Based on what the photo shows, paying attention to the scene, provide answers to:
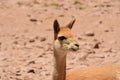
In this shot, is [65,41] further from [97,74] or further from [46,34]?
[46,34]

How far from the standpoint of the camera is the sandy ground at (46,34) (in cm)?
1090

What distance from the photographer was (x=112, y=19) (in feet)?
51.6

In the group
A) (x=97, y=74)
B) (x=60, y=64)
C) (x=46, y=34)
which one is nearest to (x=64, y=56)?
(x=60, y=64)

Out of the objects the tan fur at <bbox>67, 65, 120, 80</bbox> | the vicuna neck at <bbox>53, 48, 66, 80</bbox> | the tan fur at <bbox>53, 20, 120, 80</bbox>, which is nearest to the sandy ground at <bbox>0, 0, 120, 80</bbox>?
the tan fur at <bbox>67, 65, 120, 80</bbox>

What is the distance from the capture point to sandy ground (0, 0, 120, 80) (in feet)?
35.8

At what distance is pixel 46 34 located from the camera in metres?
13.8

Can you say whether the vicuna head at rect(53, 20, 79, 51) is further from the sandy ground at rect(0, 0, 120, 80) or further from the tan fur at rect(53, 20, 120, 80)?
the sandy ground at rect(0, 0, 120, 80)

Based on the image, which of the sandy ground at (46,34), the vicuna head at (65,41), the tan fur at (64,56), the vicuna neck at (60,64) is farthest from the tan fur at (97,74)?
the sandy ground at (46,34)

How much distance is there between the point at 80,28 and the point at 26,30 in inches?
60.9

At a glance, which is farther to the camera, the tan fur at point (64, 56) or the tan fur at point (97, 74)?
the tan fur at point (97, 74)

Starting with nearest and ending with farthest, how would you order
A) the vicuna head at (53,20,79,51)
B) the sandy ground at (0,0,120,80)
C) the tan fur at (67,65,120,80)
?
the vicuna head at (53,20,79,51) < the tan fur at (67,65,120,80) < the sandy ground at (0,0,120,80)

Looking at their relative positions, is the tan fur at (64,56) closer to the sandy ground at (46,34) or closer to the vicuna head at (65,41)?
the vicuna head at (65,41)

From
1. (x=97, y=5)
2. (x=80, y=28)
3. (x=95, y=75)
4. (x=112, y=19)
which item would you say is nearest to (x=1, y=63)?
(x=95, y=75)

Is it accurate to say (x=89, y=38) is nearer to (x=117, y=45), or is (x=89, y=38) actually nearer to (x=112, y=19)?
(x=117, y=45)
